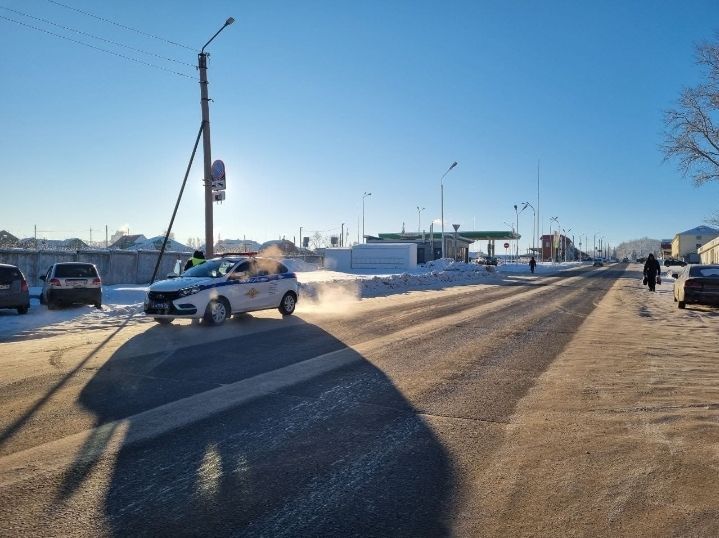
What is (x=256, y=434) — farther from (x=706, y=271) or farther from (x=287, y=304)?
(x=706, y=271)

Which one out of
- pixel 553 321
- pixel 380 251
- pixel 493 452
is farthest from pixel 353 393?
pixel 380 251

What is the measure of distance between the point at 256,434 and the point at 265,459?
607 millimetres

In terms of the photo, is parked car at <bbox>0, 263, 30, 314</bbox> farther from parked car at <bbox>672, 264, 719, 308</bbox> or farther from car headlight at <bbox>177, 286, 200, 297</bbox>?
parked car at <bbox>672, 264, 719, 308</bbox>

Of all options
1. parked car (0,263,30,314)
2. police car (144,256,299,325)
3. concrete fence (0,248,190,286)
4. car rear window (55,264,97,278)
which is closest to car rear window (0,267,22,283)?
parked car (0,263,30,314)

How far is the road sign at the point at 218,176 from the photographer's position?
18.1 meters

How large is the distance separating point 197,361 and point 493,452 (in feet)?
16.6

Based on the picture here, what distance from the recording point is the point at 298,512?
320cm

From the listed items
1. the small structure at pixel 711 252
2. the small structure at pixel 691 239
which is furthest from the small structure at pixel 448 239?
the small structure at pixel 691 239

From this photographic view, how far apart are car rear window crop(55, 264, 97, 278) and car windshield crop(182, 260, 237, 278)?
17.9ft

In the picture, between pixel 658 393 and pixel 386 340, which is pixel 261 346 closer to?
pixel 386 340

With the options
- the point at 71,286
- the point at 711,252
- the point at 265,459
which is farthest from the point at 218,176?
the point at 711,252

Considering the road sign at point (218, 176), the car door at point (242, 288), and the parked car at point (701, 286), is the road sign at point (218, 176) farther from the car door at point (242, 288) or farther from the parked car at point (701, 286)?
the parked car at point (701, 286)

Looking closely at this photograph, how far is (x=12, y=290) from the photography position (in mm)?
13859

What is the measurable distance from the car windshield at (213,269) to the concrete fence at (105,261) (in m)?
15.4
